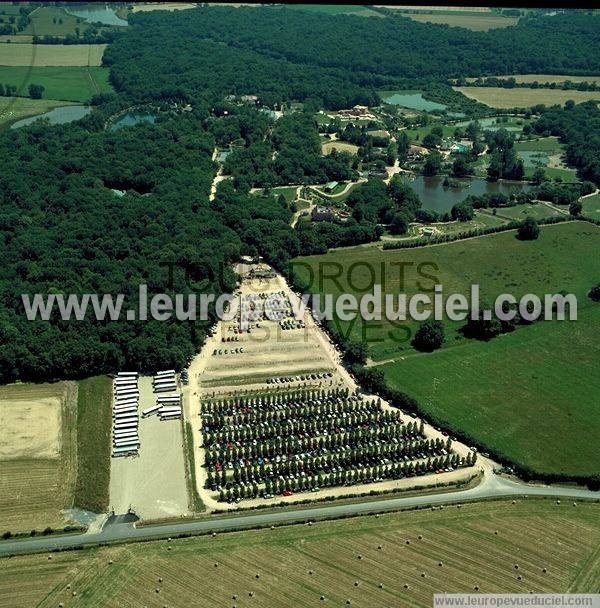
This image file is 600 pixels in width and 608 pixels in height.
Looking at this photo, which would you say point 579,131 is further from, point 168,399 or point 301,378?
point 168,399

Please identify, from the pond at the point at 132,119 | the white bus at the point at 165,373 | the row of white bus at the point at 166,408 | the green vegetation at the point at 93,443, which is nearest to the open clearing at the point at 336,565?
the green vegetation at the point at 93,443

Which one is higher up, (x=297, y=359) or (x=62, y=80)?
(x=62, y=80)

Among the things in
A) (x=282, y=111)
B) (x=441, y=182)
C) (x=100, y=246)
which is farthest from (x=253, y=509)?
(x=282, y=111)

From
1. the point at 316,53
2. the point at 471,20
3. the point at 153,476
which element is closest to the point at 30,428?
the point at 153,476

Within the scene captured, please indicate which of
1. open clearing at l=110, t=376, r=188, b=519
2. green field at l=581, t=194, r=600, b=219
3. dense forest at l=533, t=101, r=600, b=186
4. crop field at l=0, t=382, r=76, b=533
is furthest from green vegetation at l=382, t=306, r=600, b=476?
dense forest at l=533, t=101, r=600, b=186

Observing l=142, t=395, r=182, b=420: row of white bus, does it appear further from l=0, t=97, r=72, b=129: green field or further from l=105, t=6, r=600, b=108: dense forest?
l=105, t=6, r=600, b=108: dense forest

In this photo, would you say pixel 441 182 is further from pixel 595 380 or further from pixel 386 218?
pixel 595 380

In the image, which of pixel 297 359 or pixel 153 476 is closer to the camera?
pixel 153 476
